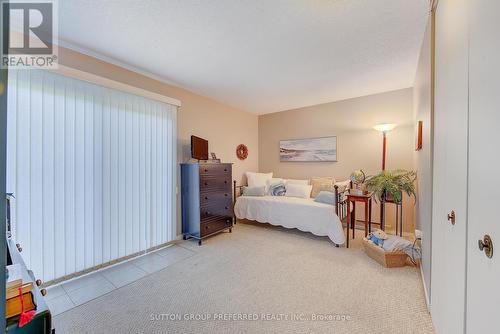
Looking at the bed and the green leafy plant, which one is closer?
the green leafy plant

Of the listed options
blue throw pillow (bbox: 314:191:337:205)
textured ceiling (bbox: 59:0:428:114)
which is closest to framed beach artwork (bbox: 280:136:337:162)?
blue throw pillow (bbox: 314:191:337:205)

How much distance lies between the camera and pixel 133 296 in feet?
6.32

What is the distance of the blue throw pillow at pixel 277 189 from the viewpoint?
4160mm

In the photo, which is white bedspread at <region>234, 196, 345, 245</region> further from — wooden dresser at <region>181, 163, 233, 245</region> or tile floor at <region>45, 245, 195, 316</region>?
tile floor at <region>45, 245, 195, 316</region>

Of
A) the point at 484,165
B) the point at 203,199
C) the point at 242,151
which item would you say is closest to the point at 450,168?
the point at 484,165

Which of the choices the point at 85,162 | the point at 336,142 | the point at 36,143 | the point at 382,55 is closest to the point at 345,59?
the point at 382,55

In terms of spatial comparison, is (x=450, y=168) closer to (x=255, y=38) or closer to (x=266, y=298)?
(x=266, y=298)

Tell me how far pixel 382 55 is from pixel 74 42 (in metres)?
3.32

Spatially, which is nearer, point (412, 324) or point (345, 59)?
point (412, 324)

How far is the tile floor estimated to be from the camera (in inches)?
73.6

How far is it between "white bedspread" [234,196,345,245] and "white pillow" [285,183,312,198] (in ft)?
0.59

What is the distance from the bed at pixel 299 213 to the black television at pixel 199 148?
1211 millimetres

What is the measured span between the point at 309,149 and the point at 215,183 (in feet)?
7.39

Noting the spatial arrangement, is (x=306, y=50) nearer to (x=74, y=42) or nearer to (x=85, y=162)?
(x=74, y=42)
